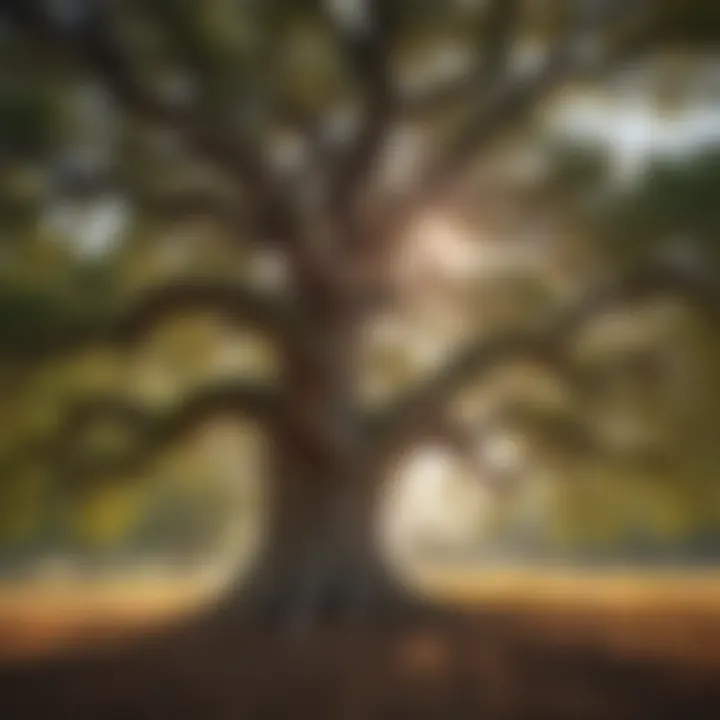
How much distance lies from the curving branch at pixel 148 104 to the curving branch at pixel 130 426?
23 cm

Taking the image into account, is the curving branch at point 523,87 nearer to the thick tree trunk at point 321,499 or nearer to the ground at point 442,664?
the thick tree trunk at point 321,499

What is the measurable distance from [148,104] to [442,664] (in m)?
0.80

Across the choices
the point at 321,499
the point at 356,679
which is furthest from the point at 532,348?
the point at 356,679

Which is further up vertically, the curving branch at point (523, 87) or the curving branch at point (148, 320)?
the curving branch at point (523, 87)

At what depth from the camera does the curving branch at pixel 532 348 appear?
1.41 meters

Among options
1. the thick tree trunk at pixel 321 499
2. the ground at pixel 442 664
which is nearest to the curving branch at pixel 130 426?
the thick tree trunk at pixel 321 499

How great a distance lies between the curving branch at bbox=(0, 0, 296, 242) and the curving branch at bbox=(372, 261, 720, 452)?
0.27 meters

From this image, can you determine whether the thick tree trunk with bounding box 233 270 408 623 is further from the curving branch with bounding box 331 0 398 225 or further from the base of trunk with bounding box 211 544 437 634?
the curving branch with bounding box 331 0 398 225

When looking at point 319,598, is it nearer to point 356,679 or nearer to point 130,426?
point 356,679

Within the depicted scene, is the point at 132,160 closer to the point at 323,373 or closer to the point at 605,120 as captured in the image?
the point at 323,373

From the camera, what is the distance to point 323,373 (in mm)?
1429

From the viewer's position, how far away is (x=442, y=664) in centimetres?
134

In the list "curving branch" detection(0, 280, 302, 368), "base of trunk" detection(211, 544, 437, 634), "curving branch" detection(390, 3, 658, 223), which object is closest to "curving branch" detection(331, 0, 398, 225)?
"curving branch" detection(390, 3, 658, 223)

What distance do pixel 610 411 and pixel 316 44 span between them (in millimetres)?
602
